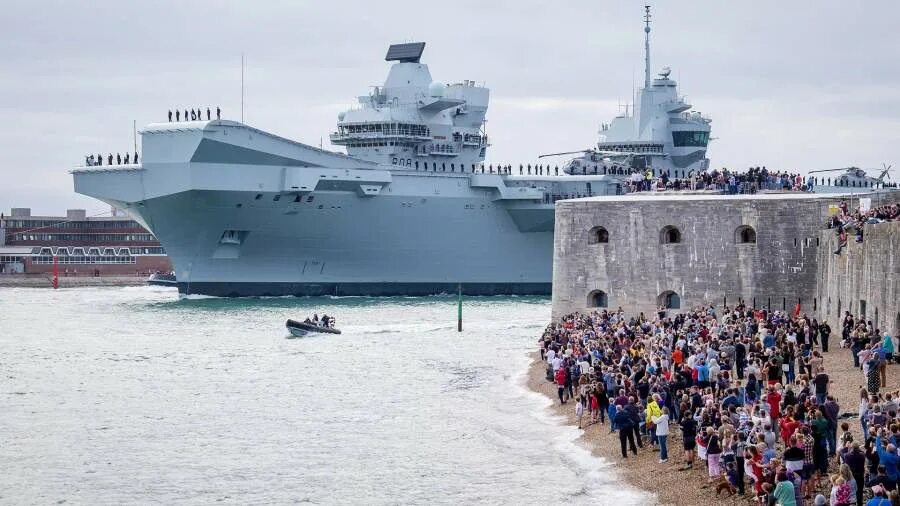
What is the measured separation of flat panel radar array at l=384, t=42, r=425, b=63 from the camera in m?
89.9

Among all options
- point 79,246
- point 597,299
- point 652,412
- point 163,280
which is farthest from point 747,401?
point 79,246

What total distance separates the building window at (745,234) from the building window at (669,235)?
2059 millimetres

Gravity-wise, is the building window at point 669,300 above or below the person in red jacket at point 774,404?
above

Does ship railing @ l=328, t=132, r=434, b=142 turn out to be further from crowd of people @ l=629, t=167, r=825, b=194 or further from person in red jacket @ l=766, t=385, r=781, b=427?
person in red jacket @ l=766, t=385, r=781, b=427

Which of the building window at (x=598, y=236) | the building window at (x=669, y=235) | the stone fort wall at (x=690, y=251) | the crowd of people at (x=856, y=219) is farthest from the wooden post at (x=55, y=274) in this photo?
the crowd of people at (x=856, y=219)

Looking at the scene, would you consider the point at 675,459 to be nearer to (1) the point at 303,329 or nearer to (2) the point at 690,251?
(2) the point at 690,251

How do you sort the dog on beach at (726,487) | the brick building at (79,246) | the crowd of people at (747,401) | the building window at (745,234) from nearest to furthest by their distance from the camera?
the crowd of people at (747,401) → the dog on beach at (726,487) → the building window at (745,234) → the brick building at (79,246)

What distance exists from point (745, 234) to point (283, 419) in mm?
16755

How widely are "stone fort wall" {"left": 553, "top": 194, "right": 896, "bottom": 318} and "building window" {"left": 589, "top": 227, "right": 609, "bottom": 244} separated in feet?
0.11

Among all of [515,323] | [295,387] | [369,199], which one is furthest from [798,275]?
[369,199]

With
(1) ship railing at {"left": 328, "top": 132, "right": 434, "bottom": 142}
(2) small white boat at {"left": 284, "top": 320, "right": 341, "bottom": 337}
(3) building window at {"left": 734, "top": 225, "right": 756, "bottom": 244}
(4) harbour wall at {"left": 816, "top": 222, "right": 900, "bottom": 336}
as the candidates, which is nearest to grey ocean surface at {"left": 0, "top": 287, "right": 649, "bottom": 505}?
(2) small white boat at {"left": 284, "top": 320, "right": 341, "bottom": 337}

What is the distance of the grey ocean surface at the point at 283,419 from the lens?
85.0ft

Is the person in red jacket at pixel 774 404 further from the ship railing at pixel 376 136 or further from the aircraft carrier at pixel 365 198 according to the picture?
the ship railing at pixel 376 136

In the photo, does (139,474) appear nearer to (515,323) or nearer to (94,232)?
(515,323)
